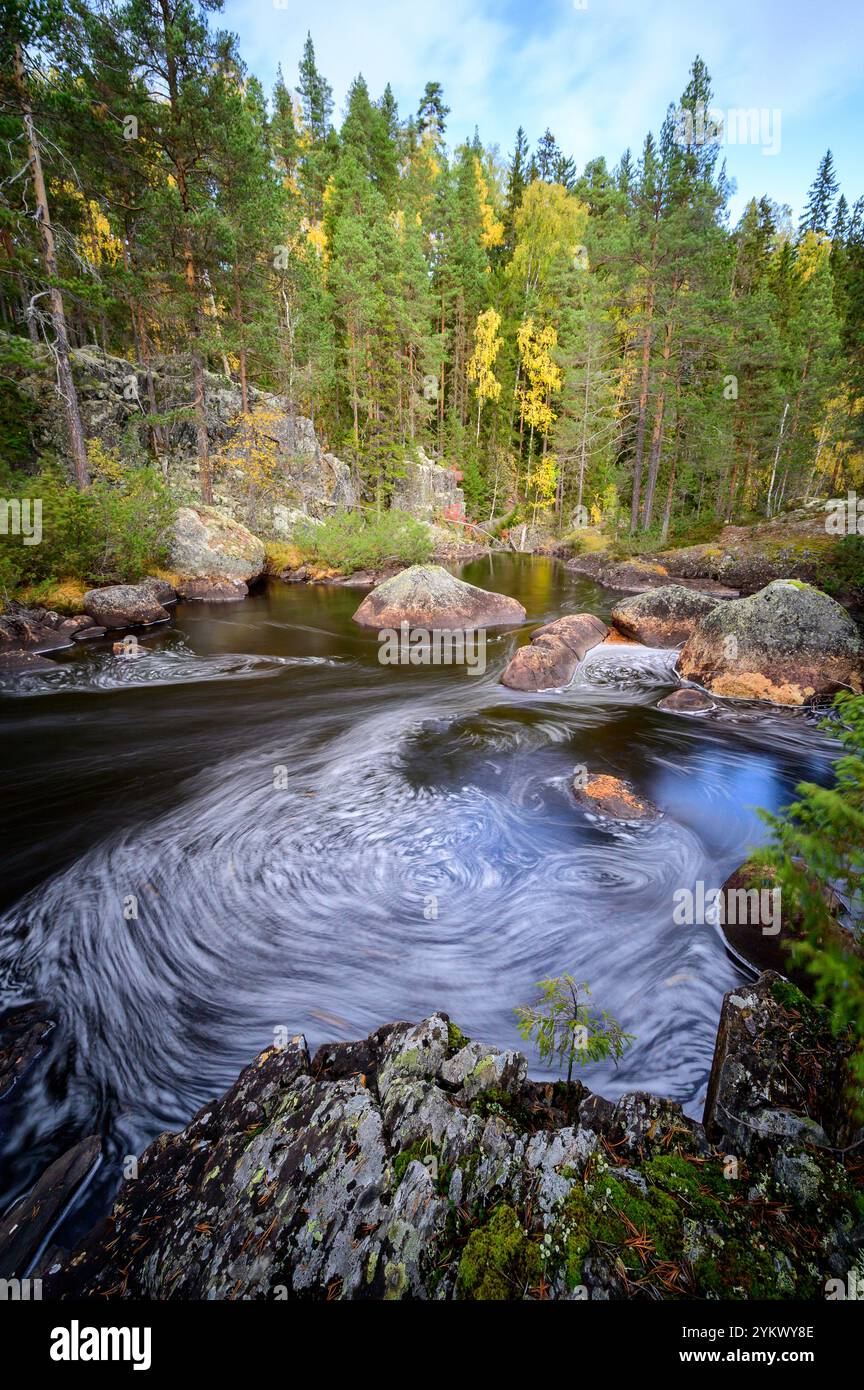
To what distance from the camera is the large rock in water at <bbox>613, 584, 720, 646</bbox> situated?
43.4ft

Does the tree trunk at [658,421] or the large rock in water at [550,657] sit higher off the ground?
the tree trunk at [658,421]

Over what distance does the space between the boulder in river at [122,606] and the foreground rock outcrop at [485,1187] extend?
15.2m

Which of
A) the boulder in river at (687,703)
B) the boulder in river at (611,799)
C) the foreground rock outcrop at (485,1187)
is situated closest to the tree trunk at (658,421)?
the boulder in river at (687,703)

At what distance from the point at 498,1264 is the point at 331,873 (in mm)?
4339

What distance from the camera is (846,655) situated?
9.61 meters

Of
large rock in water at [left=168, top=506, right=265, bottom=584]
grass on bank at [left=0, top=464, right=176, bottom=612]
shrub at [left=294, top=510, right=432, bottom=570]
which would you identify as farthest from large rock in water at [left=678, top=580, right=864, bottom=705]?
large rock in water at [left=168, top=506, right=265, bottom=584]

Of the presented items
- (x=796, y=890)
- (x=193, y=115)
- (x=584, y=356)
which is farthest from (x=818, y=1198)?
(x=584, y=356)

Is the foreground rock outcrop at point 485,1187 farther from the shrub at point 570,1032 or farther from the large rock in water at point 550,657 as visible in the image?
the large rock in water at point 550,657

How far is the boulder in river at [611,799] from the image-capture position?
22.4 ft

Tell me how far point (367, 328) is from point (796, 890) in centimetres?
3630

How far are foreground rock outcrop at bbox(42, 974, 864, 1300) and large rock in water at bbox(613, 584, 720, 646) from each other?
1148 centimetres

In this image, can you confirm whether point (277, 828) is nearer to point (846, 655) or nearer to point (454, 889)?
point (454, 889)

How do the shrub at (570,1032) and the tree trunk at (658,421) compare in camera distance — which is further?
the tree trunk at (658,421)

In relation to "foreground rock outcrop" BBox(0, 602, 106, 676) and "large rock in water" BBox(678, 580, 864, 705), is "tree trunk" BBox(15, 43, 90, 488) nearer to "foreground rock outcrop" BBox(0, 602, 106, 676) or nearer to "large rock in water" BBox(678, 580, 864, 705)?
"foreground rock outcrop" BBox(0, 602, 106, 676)
